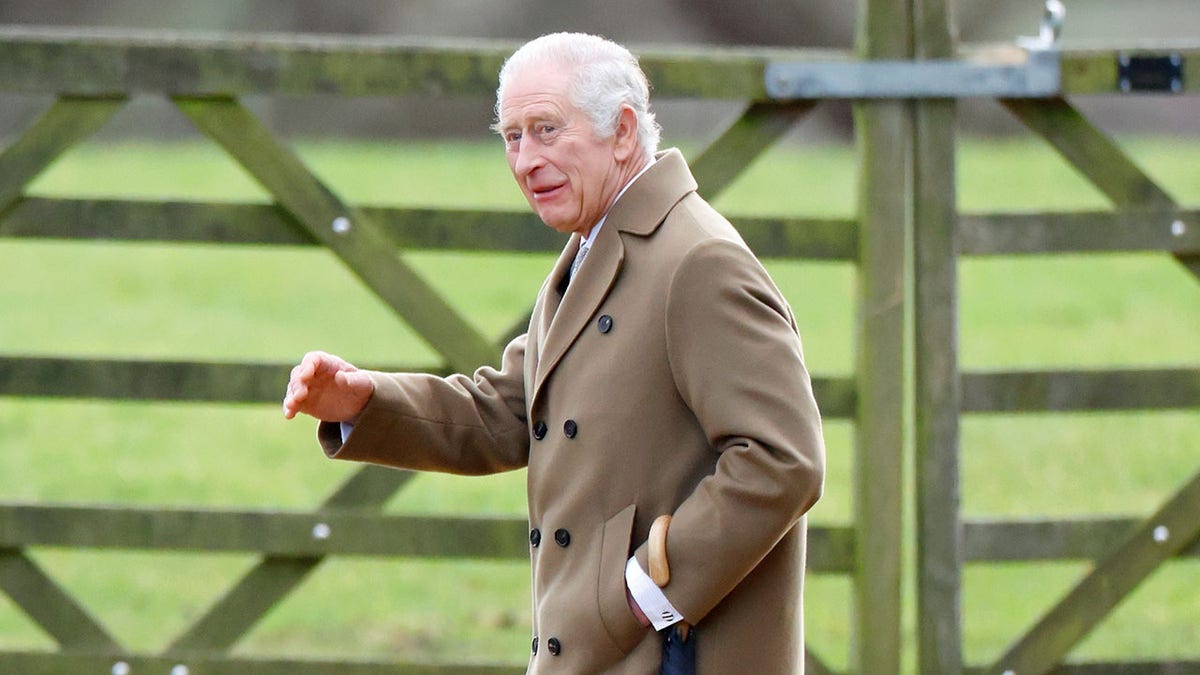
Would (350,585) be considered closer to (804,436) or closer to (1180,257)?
(1180,257)

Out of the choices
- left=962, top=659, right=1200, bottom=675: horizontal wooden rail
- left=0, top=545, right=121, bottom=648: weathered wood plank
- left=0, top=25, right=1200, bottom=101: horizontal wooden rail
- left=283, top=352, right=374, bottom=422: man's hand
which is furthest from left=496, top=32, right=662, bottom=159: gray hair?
left=962, top=659, right=1200, bottom=675: horizontal wooden rail

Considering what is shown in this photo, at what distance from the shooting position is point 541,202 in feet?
7.84

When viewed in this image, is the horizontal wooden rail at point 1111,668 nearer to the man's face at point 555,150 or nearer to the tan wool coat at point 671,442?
the tan wool coat at point 671,442

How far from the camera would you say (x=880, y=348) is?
12.4ft

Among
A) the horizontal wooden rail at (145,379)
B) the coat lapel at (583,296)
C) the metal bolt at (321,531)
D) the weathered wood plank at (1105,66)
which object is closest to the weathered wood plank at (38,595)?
the horizontal wooden rail at (145,379)

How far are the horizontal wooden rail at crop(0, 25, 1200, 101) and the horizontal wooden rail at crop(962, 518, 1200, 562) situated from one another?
Result: 3.50ft

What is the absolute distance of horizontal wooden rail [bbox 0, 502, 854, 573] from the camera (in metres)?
3.82

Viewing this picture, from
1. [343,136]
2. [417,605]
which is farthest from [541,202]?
[343,136]

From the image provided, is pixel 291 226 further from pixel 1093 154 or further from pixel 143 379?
pixel 1093 154

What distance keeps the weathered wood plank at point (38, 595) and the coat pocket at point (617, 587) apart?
2012mm

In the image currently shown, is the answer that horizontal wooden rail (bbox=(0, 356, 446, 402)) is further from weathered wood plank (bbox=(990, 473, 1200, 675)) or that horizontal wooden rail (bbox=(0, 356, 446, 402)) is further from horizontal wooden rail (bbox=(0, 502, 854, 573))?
weathered wood plank (bbox=(990, 473, 1200, 675))

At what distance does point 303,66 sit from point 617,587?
6.15ft

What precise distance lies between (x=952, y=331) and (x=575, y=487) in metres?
1.71

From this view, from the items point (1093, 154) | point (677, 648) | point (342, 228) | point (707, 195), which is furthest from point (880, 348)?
point (677, 648)
